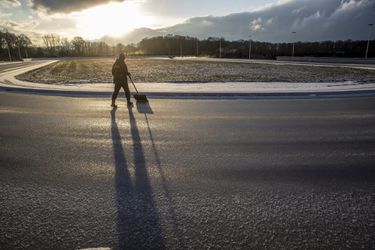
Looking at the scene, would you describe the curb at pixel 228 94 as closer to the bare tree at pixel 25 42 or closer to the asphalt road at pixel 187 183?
Result: the asphalt road at pixel 187 183

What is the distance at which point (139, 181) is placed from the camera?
3500mm

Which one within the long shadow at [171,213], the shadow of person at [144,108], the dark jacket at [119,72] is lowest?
the long shadow at [171,213]

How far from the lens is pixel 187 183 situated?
11.3ft

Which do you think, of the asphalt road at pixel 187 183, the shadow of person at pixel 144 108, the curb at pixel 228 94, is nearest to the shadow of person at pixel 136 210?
the asphalt road at pixel 187 183

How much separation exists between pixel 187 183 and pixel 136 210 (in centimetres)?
88

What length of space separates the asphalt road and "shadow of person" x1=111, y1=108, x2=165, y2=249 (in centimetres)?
1

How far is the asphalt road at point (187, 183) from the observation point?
2.44m

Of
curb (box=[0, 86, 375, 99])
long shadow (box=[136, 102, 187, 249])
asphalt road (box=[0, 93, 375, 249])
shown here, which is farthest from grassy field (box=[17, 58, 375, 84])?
long shadow (box=[136, 102, 187, 249])

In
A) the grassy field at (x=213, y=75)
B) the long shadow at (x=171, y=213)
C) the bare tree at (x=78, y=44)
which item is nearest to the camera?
the long shadow at (x=171, y=213)

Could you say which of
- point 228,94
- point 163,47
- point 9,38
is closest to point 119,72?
point 228,94

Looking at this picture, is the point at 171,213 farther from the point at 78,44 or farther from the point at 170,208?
the point at 78,44

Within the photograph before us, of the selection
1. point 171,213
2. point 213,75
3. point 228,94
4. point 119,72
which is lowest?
point 171,213

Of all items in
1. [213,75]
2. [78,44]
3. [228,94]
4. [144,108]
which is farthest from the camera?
[78,44]

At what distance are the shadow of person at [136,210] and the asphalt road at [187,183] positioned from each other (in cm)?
1
